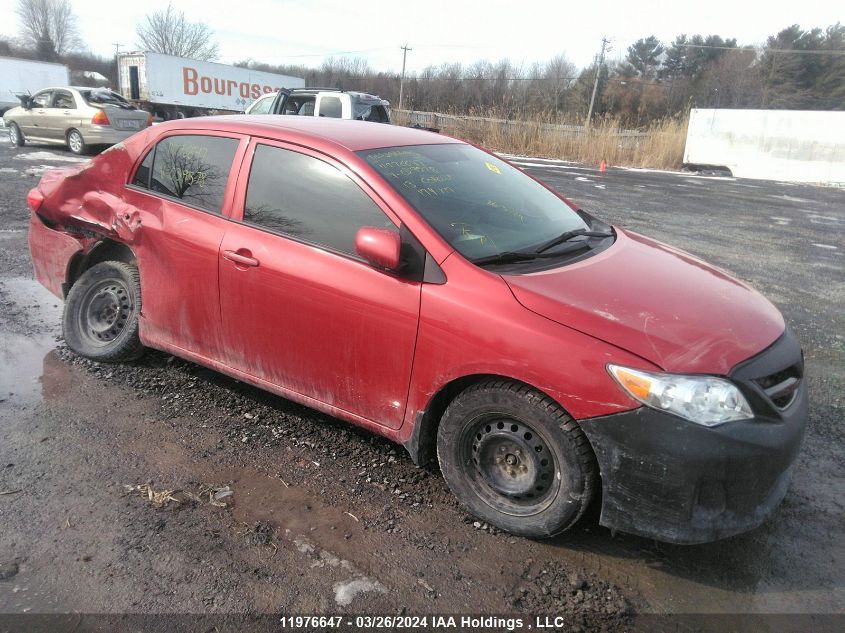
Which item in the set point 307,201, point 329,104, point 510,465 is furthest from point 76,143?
point 510,465

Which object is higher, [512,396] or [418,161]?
[418,161]

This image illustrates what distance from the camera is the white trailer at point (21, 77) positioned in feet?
108

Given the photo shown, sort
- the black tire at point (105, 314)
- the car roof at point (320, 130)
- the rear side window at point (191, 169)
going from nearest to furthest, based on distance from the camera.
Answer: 1. the car roof at point (320, 130)
2. the rear side window at point (191, 169)
3. the black tire at point (105, 314)

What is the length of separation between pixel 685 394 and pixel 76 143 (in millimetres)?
17020

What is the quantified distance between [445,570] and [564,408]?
835 mm

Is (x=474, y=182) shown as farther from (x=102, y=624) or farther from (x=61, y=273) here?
(x=61, y=273)

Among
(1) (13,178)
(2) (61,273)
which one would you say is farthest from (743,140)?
(2) (61,273)

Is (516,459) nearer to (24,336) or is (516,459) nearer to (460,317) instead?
(460,317)

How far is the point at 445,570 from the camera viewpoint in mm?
2498

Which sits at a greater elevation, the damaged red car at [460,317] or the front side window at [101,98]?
the front side window at [101,98]

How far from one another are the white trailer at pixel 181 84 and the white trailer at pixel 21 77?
666 cm

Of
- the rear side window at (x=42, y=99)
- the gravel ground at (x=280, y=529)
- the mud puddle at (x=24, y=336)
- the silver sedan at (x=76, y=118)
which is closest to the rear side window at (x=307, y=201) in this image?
the gravel ground at (x=280, y=529)

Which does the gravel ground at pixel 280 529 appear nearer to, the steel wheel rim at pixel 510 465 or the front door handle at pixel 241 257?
the steel wheel rim at pixel 510 465

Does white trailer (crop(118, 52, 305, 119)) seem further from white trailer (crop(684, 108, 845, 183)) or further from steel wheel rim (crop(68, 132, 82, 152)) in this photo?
white trailer (crop(684, 108, 845, 183))
